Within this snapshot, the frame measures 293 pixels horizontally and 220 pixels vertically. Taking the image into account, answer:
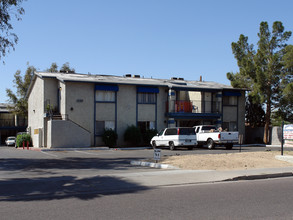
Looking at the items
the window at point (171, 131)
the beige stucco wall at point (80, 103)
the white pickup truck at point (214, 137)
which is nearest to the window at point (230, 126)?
the white pickup truck at point (214, 137)

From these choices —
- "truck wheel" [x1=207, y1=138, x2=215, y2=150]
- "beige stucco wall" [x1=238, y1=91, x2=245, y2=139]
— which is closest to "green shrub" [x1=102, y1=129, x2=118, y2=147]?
"truck wheel" [x1=207, y1=138, x2=215, y2=150]

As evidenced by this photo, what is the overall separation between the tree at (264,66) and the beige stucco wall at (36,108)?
19.6 m

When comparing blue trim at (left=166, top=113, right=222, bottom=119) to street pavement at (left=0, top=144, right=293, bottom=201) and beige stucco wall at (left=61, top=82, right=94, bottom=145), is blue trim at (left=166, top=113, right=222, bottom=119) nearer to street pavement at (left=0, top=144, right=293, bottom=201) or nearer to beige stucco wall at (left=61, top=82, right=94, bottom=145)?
beige stucco wall at (left=61, top=82, right=94, bottom=145)

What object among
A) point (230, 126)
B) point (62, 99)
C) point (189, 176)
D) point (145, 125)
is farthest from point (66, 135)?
point (230, 126)

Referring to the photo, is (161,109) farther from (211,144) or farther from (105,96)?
(211,144)

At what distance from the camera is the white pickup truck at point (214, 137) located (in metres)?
27.6

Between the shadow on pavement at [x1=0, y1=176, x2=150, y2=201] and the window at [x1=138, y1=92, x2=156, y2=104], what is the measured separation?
70.5ft

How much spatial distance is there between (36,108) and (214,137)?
1840cm

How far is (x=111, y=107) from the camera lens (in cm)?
3219

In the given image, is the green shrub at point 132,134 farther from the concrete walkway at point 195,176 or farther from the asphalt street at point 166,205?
the asphalt street at point 166,205

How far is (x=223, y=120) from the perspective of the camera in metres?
37.2

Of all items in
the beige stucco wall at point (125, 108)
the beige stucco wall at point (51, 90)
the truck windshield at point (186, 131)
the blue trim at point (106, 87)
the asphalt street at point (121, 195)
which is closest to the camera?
the asphalt street at point (121, 195)

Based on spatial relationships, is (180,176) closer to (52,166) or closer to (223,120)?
(52,166)

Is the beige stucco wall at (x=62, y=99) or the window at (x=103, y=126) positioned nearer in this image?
the beige stucco wall at (x=62, y=99)
